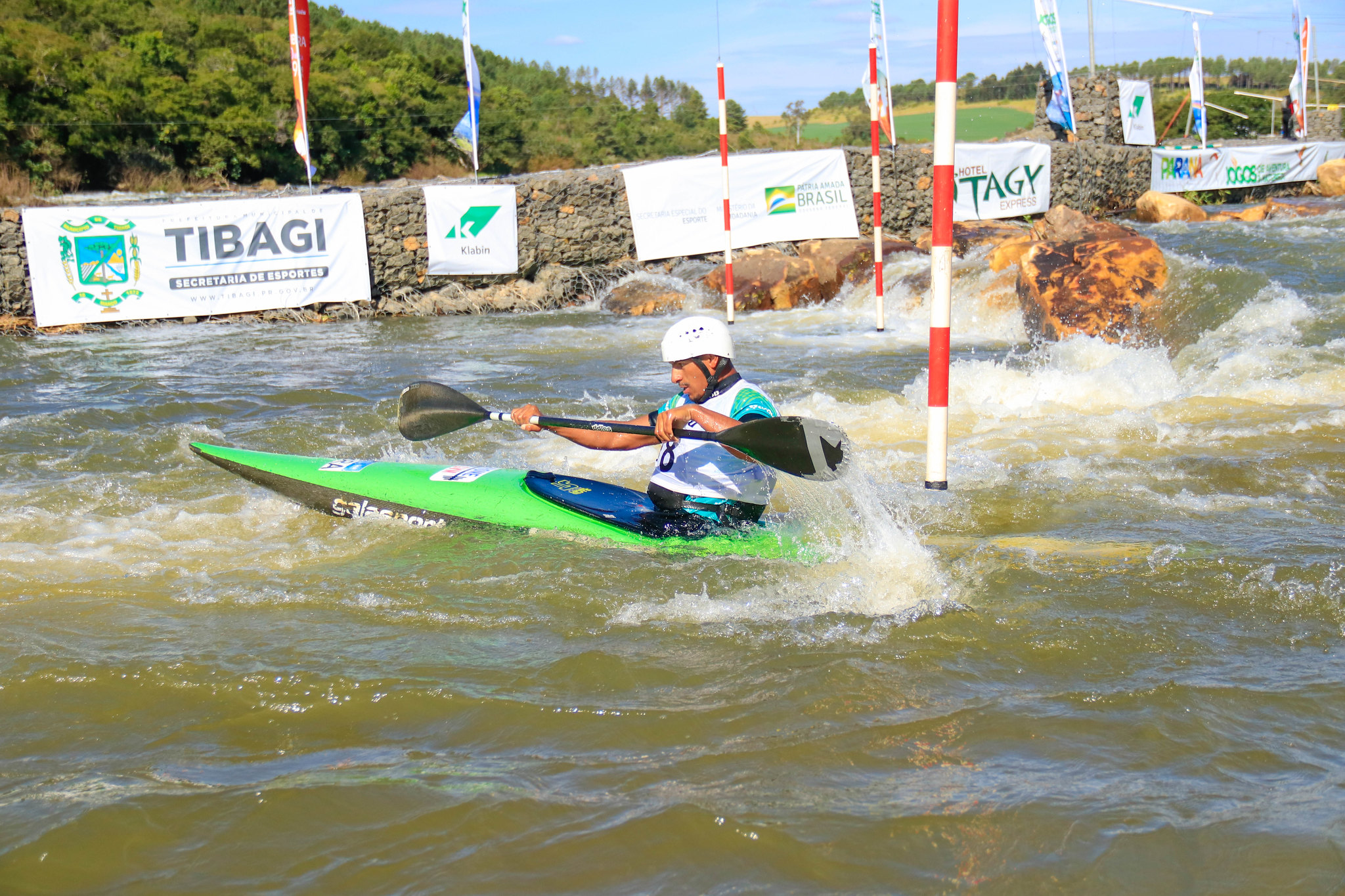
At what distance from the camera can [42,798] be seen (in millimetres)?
2094

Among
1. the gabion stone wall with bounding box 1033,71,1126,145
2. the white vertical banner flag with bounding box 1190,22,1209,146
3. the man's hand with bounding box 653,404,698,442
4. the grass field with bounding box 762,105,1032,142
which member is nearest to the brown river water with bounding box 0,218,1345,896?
the man's hand with bounding box 653,404,698,442

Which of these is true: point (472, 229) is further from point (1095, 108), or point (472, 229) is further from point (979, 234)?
point (1095, 108)

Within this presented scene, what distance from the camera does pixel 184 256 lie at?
10242 mm

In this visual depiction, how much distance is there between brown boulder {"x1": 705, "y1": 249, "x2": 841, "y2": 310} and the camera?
36.6 ft

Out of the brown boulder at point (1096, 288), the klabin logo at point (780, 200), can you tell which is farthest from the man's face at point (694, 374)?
the klabin logo at point (780, 200)

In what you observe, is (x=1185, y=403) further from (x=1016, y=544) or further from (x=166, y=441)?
(x=166, y=441)

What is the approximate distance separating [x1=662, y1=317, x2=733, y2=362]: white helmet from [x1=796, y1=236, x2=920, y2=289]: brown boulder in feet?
26.0

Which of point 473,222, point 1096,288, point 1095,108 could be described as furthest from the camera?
point 1095,108

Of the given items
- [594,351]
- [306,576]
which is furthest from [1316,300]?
[306,576]

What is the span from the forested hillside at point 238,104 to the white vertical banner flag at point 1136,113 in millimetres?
11653

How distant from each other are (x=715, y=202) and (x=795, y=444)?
9.39 m

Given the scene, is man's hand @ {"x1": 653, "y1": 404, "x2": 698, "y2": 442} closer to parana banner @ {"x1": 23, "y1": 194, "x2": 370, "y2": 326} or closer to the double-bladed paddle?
the double-bladed paddle

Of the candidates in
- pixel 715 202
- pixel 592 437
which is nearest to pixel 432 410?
pixel 592 437

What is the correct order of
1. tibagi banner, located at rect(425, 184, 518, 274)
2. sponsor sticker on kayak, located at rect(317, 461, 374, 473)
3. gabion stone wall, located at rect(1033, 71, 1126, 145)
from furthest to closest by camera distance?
gabion stone wall, located at rect(1033, 71, 1126, 145) < tibagi banner, located at rect(425, 184, 518, 274) < sponsor sticker on kayak, located at rect(317, 461, 374, 473)
